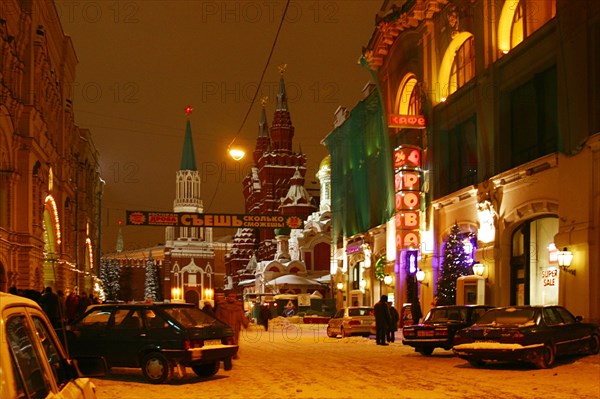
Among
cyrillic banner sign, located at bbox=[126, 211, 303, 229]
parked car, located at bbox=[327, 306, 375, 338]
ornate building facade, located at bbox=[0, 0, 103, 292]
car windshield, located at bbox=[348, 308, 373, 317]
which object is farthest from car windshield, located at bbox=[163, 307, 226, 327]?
cyrillic banner sign, located at bbox=[126, 211, 303, 229]

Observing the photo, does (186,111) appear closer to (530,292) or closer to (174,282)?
(530,292)

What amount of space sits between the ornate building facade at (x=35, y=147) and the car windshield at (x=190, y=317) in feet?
66.6

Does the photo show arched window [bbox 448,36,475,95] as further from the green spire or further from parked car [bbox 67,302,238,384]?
the green spire

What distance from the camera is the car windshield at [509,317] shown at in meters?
17.1

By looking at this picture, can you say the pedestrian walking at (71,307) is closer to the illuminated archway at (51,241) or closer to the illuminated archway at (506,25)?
the illuminated archway at (506,25)

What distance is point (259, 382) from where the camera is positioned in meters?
14.5

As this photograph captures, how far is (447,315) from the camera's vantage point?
21.2 meters

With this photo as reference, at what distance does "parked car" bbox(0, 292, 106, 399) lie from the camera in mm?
3594

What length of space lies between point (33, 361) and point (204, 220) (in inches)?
2122

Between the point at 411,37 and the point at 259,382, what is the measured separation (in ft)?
90.6

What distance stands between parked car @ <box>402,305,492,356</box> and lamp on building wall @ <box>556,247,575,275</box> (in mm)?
3979

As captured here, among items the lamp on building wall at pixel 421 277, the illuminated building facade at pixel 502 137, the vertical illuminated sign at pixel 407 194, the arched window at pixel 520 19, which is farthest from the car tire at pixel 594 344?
the vertical illuminated sign at pixel 407 194

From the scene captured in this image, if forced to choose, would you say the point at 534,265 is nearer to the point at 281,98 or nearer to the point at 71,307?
the point at 71,307

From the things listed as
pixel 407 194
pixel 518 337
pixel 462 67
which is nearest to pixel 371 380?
pixel 518 337
